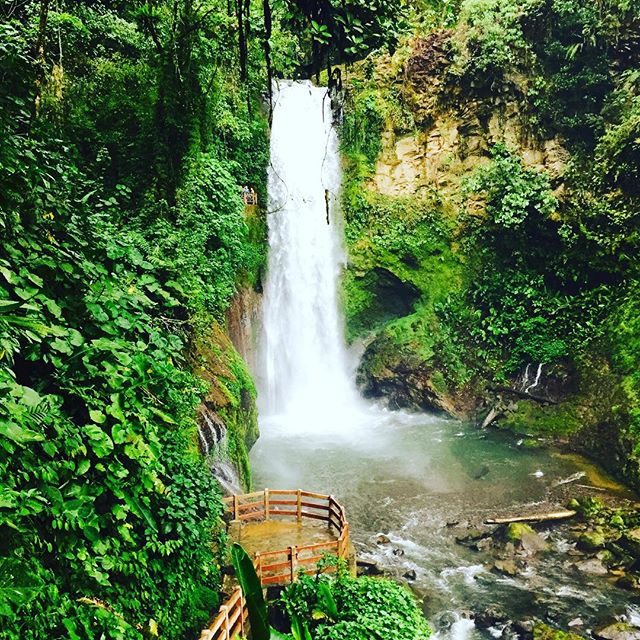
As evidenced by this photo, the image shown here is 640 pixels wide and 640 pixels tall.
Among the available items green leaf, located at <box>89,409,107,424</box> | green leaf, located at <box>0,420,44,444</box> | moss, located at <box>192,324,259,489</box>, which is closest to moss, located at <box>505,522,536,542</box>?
moss, located at <box>192,324,259,489</box>

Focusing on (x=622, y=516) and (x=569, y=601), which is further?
(x=622, y=516)

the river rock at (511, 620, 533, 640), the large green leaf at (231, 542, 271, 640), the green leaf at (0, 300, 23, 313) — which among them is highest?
the green leaf at (0, 300, 23, 313)

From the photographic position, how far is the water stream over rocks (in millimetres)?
8500

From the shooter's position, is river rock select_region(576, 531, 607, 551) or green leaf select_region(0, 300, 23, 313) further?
river rock select_region(576, 531, 607, 551)

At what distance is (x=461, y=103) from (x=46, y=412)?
17.7 metres

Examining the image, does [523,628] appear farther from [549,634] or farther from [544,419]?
[544,419]

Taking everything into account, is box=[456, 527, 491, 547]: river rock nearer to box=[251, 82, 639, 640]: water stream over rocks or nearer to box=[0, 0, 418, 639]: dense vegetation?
box=[251, 82, 639, 640]: water stream over rocks

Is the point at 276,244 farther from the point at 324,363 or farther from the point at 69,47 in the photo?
A: the point at 69,47

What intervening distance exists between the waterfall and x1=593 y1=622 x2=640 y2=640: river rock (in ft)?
35.6

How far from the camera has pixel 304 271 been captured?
18.6 meters

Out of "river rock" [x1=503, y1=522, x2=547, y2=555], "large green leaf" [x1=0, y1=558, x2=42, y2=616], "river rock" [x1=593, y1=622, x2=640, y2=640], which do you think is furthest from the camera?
"river rock" [x1=503, y1=522, x2=547, y2=555]

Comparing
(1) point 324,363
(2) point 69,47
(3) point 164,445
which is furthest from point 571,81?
(3) point 164,445

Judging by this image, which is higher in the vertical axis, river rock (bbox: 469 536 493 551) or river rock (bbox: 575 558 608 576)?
river rock (bbox: 575 558 608 576)

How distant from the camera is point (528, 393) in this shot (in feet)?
51.9
